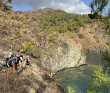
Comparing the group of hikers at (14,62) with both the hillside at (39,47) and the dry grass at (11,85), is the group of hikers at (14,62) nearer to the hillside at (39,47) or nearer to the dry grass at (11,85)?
the hillside at (39,47)

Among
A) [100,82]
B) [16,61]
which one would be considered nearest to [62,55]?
[16,61]

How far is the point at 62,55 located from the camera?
2939 cm

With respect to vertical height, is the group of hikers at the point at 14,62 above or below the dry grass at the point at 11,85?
above

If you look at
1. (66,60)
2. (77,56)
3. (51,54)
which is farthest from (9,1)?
(77,56)

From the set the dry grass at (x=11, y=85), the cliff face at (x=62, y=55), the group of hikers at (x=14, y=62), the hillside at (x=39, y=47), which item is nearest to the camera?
the dry grass at (x=11, y=85)

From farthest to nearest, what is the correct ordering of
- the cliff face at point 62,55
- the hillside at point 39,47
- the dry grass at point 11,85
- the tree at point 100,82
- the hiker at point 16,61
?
1. the cliff face at point 62,55
2. the hiker at point 16,61
3. the hillside at point 39,47
4. the tree at point 100,82
5. the dry grass at point 11,85

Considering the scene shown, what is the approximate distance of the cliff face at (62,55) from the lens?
2393 cm

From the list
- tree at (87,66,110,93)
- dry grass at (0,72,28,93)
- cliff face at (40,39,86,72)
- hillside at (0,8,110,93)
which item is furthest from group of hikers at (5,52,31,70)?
cliff face at (40,39,86,72)

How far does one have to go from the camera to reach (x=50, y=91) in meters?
8.33

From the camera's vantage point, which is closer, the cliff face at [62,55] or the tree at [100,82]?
the tree at [100,82]

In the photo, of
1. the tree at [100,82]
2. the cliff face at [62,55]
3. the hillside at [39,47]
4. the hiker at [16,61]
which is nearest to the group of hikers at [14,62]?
the hiker at [16,61]

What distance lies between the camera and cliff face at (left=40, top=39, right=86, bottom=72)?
942 inches

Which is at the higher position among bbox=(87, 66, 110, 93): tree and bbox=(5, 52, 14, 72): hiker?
bbox=(5, 52, 14, 72): hiker

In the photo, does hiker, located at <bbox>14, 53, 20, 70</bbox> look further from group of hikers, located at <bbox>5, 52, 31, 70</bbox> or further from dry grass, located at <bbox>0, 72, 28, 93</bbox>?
dry grass, located at <bbox>0, 72, 28, 93</bbox>
